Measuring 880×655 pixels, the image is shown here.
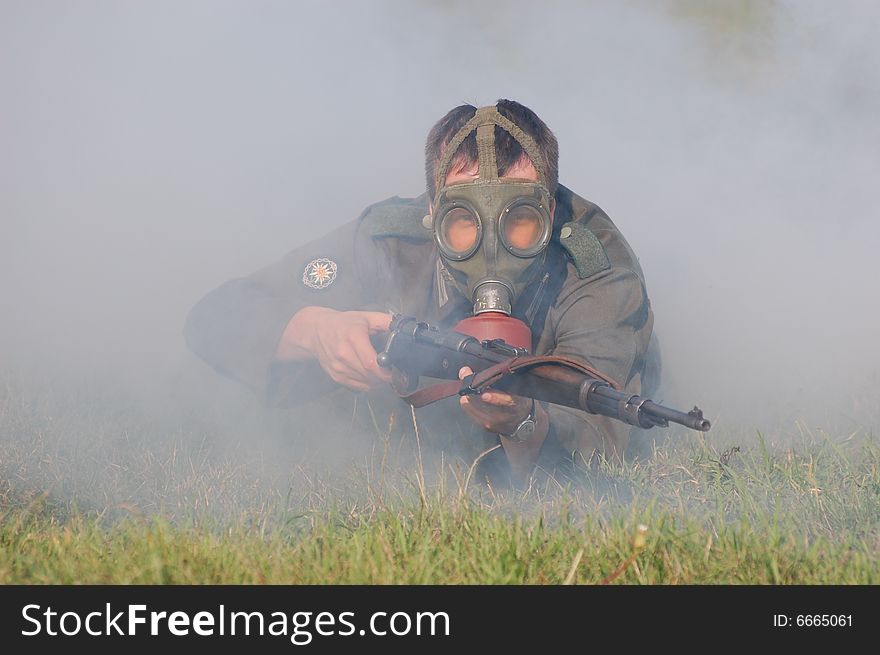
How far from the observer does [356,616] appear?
87.7 inches

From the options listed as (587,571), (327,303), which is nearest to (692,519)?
(587,571)

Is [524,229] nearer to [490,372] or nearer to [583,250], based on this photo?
[583,250]

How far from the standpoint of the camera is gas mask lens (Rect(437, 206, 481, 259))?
11.8 feet

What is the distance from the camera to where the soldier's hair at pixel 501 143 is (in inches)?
151

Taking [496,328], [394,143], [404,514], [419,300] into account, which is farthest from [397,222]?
[394,143]

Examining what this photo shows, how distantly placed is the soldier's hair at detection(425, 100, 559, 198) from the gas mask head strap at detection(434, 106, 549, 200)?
0.06 feet

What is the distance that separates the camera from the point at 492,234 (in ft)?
→ 11.7

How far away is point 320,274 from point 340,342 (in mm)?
759


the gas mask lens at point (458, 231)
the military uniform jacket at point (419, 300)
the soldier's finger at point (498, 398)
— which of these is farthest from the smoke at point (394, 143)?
the soldier's finger at point (498, 398)

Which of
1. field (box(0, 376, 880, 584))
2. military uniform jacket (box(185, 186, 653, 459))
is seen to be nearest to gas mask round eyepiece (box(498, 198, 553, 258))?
military uniform jacket (box(185, 186, 653, 459))

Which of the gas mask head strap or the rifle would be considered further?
the gas mask head strap

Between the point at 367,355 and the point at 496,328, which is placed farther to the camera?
the point at 367,355

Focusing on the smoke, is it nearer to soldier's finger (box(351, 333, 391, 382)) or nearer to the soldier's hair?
the soldier's hair

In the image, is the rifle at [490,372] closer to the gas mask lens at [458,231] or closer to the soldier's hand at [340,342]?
the soldier's hand at [340,342]
